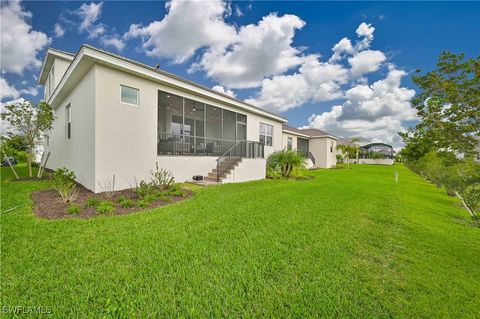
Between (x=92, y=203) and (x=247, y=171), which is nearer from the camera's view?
(x=92, y=203)

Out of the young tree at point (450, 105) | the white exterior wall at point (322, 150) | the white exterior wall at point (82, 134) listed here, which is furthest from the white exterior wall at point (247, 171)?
the white exterior wall at point (322, 150)

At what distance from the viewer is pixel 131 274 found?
2.56m

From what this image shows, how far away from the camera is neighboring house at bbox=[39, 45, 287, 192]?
22.8 ft

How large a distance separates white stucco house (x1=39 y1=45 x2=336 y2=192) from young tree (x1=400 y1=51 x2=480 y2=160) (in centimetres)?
789

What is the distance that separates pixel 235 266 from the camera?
2.78 m

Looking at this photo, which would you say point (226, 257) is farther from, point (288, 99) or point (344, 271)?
point (288, 99)

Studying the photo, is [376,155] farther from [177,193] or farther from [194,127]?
[177,193]

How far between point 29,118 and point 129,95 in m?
5.33

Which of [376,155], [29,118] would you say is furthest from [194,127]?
[376,155]

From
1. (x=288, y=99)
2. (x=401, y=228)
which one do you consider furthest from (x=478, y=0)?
(x=288, y=99)

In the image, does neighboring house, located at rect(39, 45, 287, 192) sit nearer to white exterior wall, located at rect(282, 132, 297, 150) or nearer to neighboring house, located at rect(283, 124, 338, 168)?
white exterior wall, located at rect(282, 132, 297, 150)

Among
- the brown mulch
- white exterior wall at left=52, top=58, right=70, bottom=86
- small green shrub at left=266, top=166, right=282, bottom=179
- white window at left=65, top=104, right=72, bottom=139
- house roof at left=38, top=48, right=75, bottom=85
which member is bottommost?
the brown mulch

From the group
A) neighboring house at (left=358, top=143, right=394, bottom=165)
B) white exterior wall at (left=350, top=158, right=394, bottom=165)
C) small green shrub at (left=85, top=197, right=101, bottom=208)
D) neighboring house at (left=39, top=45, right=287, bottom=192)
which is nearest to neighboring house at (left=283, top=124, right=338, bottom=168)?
neighboring house at (left=39, top=45, right=287, bottom=192)

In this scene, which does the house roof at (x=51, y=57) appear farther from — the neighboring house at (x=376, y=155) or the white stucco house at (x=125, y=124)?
the neighboring house at (x=376, y=155)
